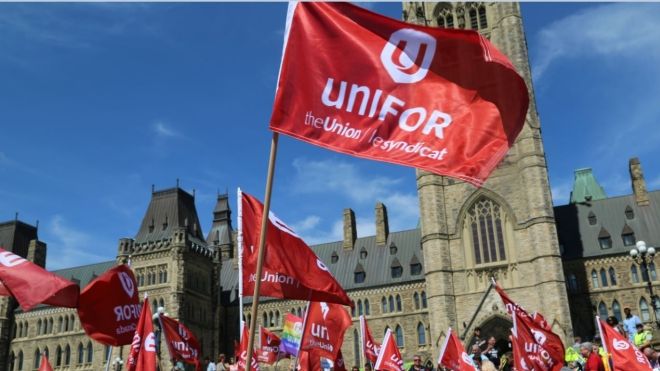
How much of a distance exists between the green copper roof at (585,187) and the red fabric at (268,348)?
162ft

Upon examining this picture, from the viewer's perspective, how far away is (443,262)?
1578 inches

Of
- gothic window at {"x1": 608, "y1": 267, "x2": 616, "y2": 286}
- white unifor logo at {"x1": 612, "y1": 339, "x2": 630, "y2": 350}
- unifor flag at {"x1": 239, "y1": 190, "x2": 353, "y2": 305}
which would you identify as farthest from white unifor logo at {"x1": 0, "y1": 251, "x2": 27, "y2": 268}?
gothic window at {"x1": 608, "y1": 267, "x2": 616, "y2": 286}

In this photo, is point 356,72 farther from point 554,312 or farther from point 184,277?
point 184,277

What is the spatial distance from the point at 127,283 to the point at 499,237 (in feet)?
103

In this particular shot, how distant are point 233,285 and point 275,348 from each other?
3846cm

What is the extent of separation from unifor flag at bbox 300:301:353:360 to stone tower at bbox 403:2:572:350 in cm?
2476

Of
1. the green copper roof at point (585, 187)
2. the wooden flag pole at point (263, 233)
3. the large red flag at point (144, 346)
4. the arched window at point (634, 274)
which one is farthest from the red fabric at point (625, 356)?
the green copper roof at point (585, 187)

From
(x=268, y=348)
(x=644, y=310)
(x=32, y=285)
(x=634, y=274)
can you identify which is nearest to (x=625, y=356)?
(x=32, y=285)

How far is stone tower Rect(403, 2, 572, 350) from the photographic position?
37.8 metres

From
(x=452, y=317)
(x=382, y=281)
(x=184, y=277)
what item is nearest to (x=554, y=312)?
(x=452, y=317)

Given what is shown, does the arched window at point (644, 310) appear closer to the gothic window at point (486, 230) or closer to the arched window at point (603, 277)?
the arched window at point (603, 277)

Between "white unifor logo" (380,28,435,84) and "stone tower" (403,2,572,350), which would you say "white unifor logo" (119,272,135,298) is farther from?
"stone tower" (403,2,572,350)

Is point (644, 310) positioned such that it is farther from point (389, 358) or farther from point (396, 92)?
point (396, 92)

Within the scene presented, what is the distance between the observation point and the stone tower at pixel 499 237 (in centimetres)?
3778
